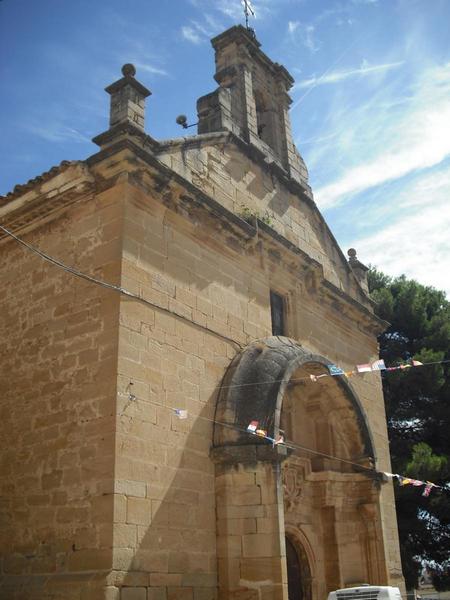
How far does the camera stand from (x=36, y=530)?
703 cm

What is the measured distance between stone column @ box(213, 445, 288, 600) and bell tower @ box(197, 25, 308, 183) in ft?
18.5

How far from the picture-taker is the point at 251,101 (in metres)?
11.9

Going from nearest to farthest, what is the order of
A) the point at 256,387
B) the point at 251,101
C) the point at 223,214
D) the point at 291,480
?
the point at 256,387 < the point at 223,214 < the point at 291,480 < the point at 251,101

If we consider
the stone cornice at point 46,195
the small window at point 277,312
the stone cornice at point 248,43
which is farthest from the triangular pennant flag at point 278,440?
the stone cornice at point 248,43

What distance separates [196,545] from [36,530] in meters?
1.84

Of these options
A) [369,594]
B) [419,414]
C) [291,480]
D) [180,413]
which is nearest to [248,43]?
[180,413]

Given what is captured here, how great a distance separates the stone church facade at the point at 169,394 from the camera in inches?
268

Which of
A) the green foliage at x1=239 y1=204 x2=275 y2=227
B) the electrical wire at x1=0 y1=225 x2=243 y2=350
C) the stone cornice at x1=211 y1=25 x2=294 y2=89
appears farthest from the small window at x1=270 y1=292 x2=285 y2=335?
the stone cornice at x1=211 y1=25 x2=294 y2=89

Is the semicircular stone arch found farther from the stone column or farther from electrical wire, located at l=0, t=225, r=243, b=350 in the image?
electrical wire, located at l=0, t=225, r=243, b=350

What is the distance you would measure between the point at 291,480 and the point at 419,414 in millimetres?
9385

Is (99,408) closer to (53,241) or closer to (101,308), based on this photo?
(101,308)

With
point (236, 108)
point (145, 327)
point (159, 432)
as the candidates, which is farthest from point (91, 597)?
point (236, 108)

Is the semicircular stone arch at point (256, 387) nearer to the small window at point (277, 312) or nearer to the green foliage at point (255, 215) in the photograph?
the small window at point (277, 312)

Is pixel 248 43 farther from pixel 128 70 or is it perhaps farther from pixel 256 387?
pixel 256 387
